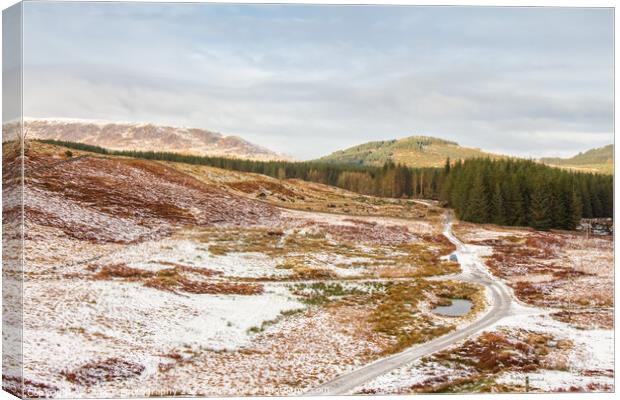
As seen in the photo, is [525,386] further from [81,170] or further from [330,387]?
[81,170]

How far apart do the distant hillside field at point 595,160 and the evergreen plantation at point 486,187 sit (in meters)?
0.52

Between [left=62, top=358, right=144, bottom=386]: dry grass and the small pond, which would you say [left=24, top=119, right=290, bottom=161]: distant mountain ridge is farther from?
the small pond

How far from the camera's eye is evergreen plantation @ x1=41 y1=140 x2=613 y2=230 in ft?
82.4

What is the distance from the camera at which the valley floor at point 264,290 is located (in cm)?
2089

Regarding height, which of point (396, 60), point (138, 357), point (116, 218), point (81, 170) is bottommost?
point (138, 357)

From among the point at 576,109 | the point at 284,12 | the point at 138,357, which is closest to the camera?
the point at 138,357

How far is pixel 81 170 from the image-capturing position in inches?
894

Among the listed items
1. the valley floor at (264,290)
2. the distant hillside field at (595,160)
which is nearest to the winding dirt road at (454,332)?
the valley floor at (264,290)

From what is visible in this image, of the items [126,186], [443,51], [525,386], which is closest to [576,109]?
[443,51]

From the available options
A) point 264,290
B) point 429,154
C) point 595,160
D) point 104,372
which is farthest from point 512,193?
point 104,372

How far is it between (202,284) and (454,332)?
10830mm

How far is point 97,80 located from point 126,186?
14.6ft

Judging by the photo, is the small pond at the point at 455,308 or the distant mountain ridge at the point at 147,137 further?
the small pond at the point at 455,308

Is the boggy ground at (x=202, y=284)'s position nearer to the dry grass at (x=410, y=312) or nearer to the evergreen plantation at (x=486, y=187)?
the dry grass at (x=410, y=312)
